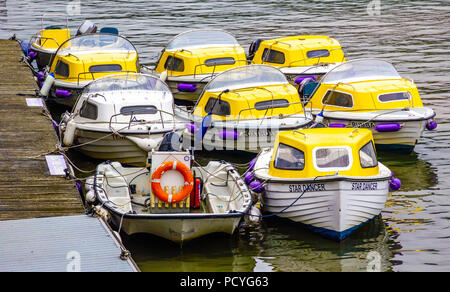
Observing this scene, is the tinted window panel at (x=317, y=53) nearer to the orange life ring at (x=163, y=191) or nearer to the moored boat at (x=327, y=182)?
the moored boat at (x=327, y=182)

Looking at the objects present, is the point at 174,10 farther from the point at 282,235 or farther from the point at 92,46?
the point at 282,235

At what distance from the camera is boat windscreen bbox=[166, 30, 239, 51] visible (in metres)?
27.2

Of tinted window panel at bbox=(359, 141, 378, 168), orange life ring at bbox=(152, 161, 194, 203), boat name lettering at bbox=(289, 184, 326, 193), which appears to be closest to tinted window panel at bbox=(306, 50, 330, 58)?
tinted window panel at bbox=(359, 141, 378, 168)

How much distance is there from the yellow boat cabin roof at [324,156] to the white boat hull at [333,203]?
26 centimetres

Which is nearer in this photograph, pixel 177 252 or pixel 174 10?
pixel 177 252

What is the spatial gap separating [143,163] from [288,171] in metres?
5.75

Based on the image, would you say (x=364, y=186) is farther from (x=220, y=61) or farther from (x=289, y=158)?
(x=220, y=61)

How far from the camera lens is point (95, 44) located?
2631 centimetres

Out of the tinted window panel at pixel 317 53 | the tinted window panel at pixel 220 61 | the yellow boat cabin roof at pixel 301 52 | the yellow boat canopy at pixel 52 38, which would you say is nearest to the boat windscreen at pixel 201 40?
the tinted window panel at pixel 220 61

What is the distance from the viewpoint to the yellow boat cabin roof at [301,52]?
26688 mm

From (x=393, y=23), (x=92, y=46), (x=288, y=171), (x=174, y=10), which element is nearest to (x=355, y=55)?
(x=393, y=23)

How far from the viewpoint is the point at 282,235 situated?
1641 cm

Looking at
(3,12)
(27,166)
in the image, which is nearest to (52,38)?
(27,166)

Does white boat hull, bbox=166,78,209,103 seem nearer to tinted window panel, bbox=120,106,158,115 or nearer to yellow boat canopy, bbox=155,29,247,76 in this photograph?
yellow boat canopy, bbox=155,29,247,76
